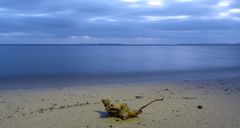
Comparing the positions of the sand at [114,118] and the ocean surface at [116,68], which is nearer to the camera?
the sand at [114,118]

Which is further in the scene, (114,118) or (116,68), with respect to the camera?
(116,68)

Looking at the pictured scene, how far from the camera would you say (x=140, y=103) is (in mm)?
10164

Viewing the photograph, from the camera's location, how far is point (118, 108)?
24.8 feet

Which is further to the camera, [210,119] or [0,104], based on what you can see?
[0,104]

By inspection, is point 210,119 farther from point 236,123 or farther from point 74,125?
point 74,125

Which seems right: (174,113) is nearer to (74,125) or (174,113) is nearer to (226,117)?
(226,117)

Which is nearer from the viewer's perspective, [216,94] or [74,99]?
[74,99]

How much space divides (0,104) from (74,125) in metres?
4.68

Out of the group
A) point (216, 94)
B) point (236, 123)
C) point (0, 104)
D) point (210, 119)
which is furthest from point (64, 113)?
point (216, 94)

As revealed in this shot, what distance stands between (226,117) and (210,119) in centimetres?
57

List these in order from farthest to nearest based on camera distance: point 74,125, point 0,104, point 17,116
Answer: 1. point 0,104
2. point 17,116
3. point 74,125

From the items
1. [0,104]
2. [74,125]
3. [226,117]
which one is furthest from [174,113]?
[0,104]

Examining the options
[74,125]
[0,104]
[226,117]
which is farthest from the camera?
[0,104]

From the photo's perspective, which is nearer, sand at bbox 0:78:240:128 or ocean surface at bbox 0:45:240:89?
sand at bbox 0:78:240:128
